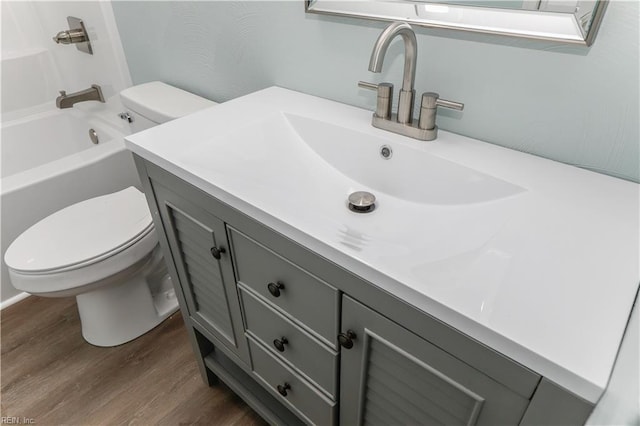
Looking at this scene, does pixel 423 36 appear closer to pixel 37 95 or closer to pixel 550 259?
pixel 550 259

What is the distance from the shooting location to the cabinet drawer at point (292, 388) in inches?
34.1

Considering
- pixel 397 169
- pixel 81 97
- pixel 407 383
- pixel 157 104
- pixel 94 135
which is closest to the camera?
pixel 407 383

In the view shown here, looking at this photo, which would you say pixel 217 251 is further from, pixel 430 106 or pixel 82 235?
pixel 82 235

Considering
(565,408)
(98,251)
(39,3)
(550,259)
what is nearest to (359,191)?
(550,259)

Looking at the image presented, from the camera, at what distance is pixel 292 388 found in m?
0.94

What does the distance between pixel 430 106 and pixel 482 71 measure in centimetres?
12

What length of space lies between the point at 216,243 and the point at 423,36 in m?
0.62

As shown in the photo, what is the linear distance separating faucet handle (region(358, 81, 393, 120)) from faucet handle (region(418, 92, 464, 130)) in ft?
0.26

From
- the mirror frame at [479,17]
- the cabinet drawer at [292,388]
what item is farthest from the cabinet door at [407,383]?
the mirror frame at [479,17]

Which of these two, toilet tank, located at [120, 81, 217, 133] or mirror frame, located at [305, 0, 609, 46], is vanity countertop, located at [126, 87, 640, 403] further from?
toilet tank, located at [120, 81, 217, 133]

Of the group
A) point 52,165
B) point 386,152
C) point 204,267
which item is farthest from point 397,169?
point 52,165

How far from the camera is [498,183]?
71 centimetres

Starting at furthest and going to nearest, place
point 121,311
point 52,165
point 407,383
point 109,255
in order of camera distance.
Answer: point 52,165, point 121,311, point 109,255, point 407,383

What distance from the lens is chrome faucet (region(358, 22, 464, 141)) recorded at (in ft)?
2.42
